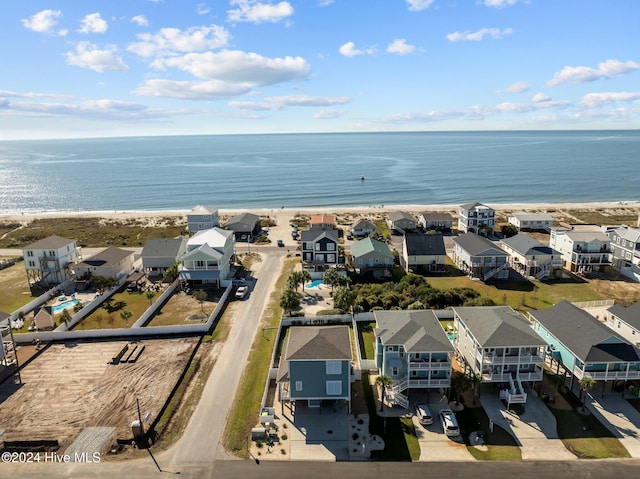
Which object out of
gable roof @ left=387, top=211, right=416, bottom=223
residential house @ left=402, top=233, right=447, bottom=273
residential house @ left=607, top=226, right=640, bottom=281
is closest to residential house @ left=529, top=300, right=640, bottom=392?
residential house @ left=402, top=233, right=447, bottom=273

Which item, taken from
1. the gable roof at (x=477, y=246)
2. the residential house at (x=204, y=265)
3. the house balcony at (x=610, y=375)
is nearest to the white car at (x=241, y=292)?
the residential house at (x=204, y=265)

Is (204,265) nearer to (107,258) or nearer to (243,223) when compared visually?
(107,258)

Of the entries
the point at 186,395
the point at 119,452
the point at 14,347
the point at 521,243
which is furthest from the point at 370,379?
the point at 521,243

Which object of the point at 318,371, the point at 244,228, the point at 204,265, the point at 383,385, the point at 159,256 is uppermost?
the point at 244,228

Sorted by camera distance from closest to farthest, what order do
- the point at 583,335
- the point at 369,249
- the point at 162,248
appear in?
the point at 583,335
the point at 369,249
the point at 162,248

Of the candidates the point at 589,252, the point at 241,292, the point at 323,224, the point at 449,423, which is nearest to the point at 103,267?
the point at 241,292

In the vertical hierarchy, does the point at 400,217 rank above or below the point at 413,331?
above
